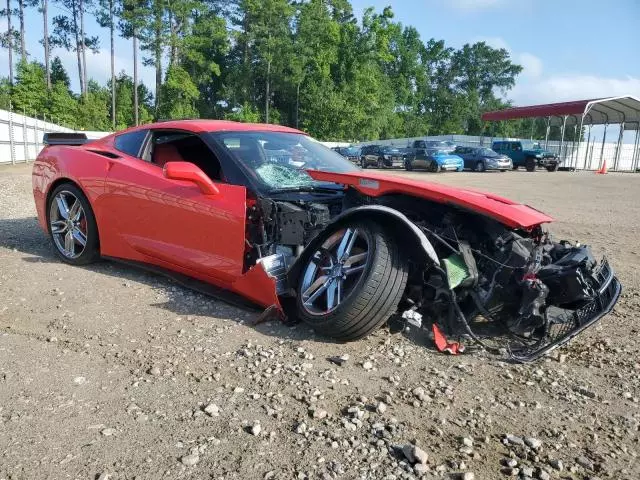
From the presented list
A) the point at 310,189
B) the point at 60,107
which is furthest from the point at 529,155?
the point at 60,107

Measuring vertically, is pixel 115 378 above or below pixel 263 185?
below

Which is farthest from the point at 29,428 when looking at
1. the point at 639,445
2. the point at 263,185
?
the point at 639,445

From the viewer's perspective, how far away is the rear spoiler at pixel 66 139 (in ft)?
18.6

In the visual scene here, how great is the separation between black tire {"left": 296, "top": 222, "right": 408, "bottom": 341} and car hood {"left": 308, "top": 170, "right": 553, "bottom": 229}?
32 cm

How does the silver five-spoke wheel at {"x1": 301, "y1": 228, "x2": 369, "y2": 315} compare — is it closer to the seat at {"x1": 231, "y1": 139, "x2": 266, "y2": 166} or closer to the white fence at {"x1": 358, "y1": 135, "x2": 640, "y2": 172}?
the seat at {"x1": 231, "y1": 139, "x2": 266, "y2": 166}

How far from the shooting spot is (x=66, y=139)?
18.7ft

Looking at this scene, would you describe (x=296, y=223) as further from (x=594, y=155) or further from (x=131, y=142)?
(x=594, y=155)

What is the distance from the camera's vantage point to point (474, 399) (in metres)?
2.70

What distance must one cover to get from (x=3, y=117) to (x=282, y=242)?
68.4 feet

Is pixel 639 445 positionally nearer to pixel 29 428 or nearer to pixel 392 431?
pixel 392 431

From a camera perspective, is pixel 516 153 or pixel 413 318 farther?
pixel 516 153

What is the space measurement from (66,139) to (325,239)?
3.67m

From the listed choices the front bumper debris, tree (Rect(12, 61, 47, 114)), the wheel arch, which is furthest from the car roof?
tree (Rect(12, 61, 47, 114))

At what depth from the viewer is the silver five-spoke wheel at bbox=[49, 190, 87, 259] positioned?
5.05 metres
